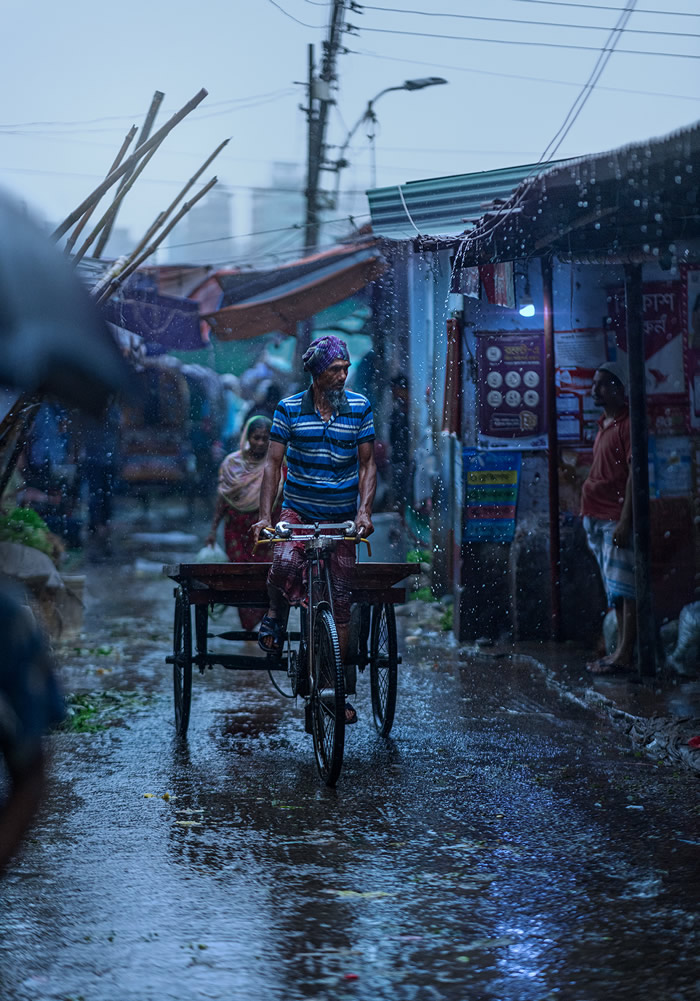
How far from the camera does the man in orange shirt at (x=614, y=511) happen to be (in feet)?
28.6

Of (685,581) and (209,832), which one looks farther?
(685,581)

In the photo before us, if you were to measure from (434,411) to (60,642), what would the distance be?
5.97 metres

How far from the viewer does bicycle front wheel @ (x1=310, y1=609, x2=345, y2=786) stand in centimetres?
526

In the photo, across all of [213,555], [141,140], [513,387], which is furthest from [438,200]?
[213,555]

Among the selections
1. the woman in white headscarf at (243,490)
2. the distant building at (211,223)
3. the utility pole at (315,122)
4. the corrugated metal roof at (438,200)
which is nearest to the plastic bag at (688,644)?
the woman in white headscarf at (243,490)

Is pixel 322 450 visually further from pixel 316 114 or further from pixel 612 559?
pixel 316 114

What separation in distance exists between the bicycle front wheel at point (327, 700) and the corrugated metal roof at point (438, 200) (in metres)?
5.96

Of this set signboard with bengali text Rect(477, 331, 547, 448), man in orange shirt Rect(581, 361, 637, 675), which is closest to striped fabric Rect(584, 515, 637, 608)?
man in orange shirt Rect(581, 361, 637, 675)

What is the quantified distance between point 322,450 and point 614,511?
361 centimetres

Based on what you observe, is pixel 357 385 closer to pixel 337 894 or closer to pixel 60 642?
pixel 60 642

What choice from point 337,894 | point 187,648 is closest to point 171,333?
point 187,648

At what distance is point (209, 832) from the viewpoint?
4.71m

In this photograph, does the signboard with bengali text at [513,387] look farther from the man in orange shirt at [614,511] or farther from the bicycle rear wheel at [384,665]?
the bicycle rear wheel at [384,665]

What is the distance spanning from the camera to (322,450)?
20.3 ft
